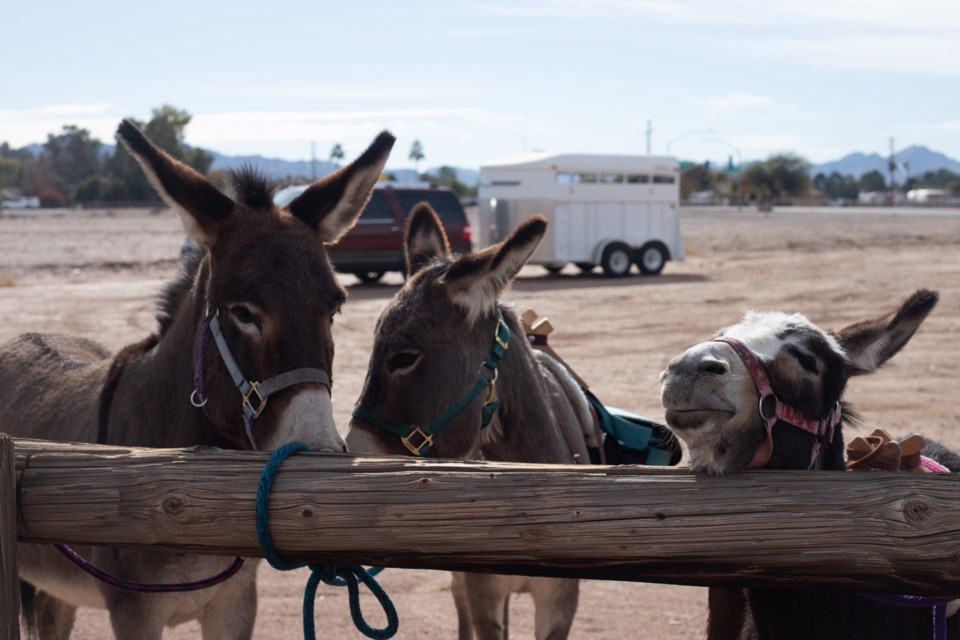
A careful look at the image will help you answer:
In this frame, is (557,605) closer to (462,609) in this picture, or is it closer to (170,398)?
(462,609)

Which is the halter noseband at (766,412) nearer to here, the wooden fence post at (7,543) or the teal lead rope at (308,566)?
the teal lead rope at (308,566)

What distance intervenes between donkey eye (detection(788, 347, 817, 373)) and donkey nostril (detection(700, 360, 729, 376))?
1.27ft

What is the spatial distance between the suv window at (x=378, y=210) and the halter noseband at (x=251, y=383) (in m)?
18.3

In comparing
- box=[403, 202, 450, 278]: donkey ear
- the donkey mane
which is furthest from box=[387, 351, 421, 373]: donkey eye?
box=[403, 202, 450, 278]: donkey ear

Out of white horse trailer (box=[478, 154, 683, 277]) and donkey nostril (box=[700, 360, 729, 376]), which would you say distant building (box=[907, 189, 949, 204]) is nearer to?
white horse trailer (box=[478, 154, 683, 277])

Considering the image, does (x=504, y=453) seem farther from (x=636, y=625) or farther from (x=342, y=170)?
(x=636, y=625)

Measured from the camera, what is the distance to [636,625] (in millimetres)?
5734

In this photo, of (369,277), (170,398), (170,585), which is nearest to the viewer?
(170,585)

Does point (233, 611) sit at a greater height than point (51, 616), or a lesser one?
greater

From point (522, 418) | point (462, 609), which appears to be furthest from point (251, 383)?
point (462, 609)

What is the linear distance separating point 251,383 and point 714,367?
4.96 ft

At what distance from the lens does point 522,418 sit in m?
4.30

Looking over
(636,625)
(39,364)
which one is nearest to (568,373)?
(636,625)

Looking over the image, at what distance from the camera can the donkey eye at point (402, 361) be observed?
3963 millimetres
